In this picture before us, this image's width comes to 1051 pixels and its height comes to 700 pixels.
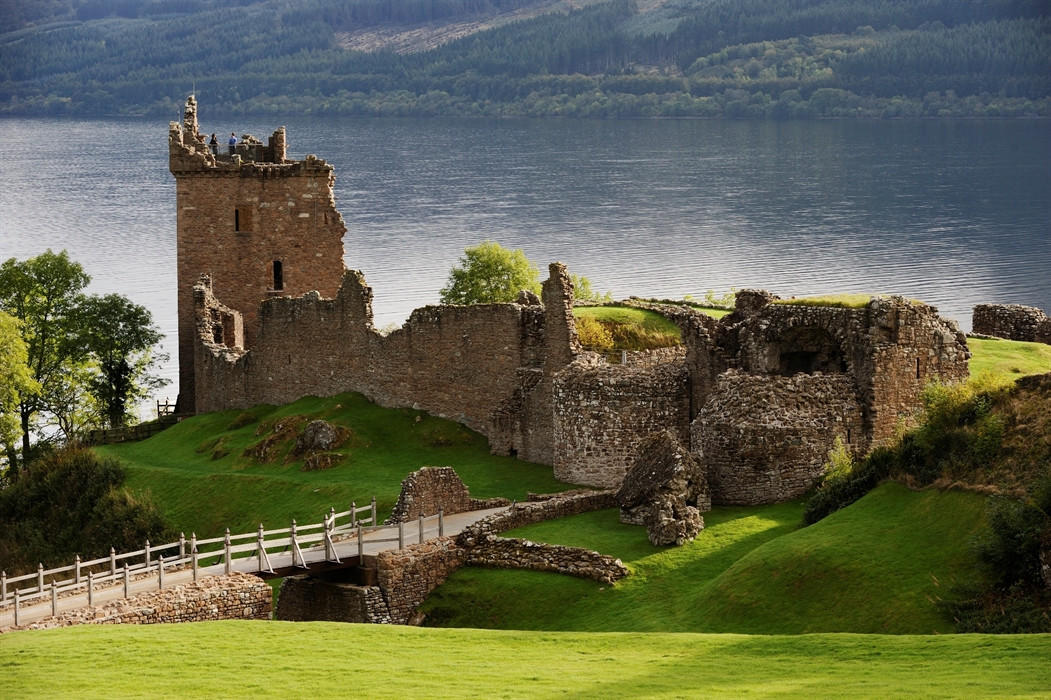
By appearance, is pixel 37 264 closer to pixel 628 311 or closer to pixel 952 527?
pixel 628 311

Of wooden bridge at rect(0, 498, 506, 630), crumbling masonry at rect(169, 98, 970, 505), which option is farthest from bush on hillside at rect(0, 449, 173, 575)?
wooden bridge at rect(0, 498, 506, 630)

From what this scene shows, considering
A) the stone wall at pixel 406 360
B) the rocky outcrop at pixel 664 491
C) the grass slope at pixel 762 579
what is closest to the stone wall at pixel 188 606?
the grass slope at pixel 762 579

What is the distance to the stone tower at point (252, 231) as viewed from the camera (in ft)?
236

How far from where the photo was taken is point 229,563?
41.3 meters

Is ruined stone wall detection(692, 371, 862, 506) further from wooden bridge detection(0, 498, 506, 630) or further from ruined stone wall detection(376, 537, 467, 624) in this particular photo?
ruined stone wall detection(376, 537, 467, 624)

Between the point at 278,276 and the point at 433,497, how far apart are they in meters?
27.5

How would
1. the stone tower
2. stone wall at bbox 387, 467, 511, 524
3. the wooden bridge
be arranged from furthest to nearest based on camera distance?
the stone tower → stone wall at bbox 387, 467, 511, 524 → the wooden bridge

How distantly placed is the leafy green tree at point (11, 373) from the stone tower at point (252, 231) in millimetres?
5829

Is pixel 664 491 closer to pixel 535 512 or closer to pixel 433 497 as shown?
pixel 535 512

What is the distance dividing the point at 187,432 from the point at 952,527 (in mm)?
36701

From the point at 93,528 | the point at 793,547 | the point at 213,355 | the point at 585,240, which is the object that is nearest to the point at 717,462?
the point at 793,547

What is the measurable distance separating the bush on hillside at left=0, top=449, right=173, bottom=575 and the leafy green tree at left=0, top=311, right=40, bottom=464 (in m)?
5.18

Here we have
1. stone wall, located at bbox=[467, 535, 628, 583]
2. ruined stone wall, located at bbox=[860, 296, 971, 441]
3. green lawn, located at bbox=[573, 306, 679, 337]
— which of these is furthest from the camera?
green lawn, located at bbox=[573, 306, 679, 337]

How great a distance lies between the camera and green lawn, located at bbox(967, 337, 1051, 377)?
50125 millimetres
